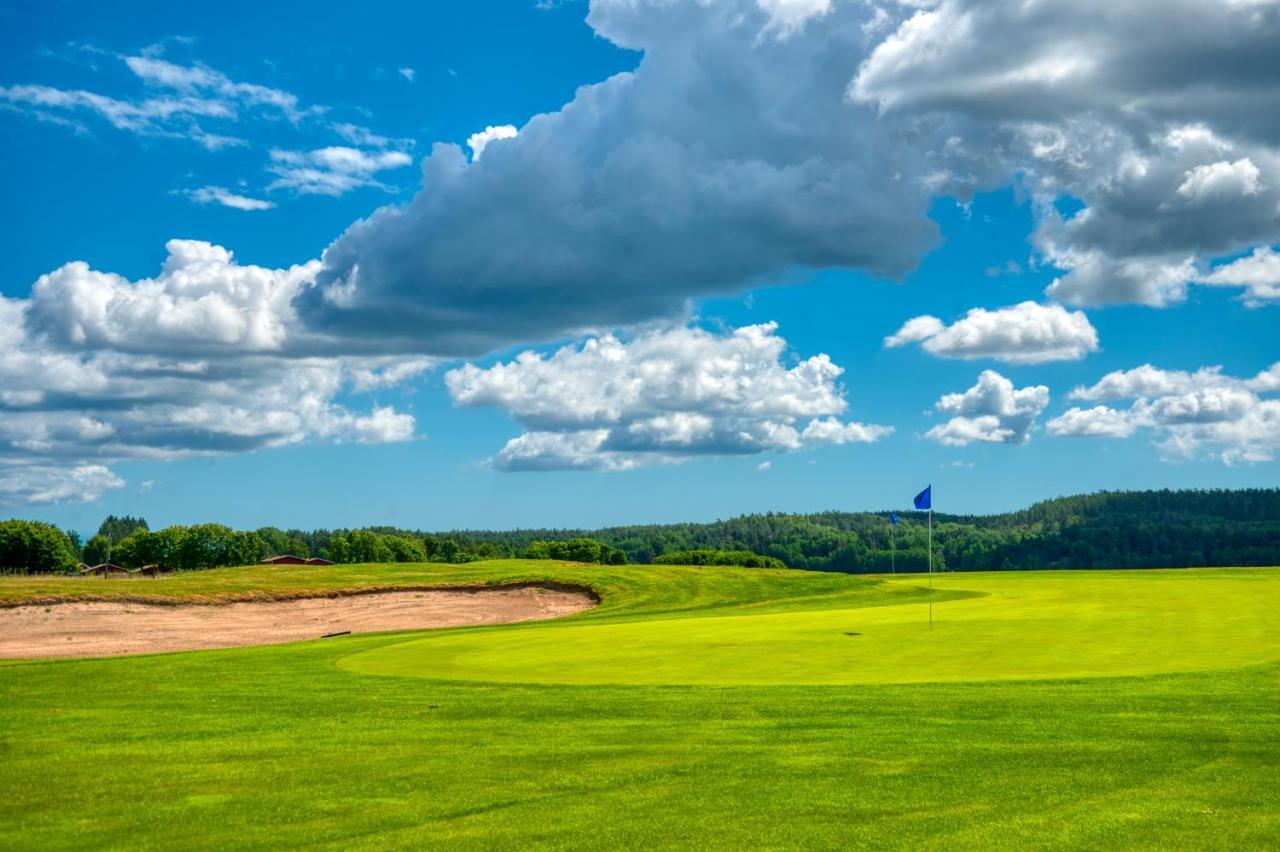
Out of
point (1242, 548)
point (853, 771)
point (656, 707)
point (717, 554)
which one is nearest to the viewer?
point (853, 771)

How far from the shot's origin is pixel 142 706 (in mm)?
22266

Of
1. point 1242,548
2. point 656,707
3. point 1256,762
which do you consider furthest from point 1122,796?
point 1242,548

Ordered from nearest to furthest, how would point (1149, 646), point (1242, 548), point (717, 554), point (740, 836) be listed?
point (740, 836) < point (1149, 646) < point (717, 554) < point (1242, 548)

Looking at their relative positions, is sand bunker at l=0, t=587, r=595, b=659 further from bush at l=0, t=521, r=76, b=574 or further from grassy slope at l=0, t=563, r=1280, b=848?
bush at l=0, t=521, r=76, b=574

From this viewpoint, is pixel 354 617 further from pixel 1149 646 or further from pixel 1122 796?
pixel 1122 796

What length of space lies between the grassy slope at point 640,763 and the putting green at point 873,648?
7.06ft

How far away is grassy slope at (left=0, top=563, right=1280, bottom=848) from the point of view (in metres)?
12.2

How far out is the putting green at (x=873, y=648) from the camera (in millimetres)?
25672

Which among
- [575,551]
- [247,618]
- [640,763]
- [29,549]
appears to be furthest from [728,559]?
[640,763]

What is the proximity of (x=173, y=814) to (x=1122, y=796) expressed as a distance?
12185mm

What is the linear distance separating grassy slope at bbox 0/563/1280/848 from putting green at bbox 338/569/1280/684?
215 cm

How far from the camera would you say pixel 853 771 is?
49.1ft

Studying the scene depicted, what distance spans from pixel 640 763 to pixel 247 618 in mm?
52528

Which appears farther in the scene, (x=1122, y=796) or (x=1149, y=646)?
(x=1149, y=646)
